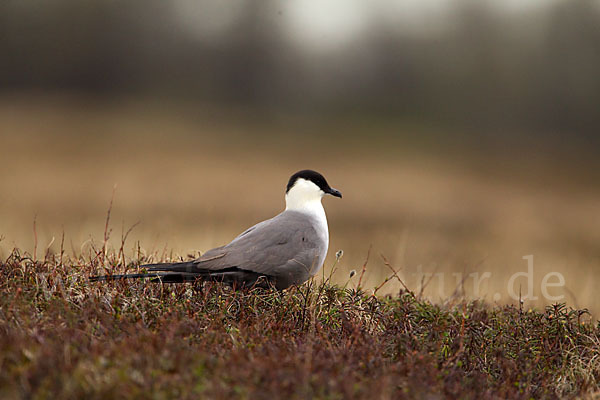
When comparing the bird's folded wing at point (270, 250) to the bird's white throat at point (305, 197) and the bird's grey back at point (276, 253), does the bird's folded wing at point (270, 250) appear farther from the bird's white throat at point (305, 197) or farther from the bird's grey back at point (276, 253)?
the bird's white throat at point (305, 197)

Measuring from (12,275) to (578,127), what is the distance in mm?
28611

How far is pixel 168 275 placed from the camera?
429cm

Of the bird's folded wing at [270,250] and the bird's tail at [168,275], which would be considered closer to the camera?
the bird's tail at [168,275]

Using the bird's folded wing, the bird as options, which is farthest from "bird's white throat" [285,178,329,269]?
the bird's folded wing

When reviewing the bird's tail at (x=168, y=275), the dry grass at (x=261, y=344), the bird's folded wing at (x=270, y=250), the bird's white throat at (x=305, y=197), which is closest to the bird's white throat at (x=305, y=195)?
the bird's white throat at (x=305, y=197)

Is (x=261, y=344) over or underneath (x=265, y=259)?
underneath

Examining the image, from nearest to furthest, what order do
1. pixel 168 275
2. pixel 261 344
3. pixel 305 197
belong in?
pixel 261 344
pixel 168 275
pixel 305 197

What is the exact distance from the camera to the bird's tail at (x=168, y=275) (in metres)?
4.14

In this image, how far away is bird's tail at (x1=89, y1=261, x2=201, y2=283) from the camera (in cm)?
414

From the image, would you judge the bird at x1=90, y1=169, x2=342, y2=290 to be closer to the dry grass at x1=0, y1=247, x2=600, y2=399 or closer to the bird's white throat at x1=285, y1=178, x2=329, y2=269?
the dry grass at x1=0, y1=247, x2=600, y2=399

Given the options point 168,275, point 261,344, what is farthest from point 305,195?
point 261,344

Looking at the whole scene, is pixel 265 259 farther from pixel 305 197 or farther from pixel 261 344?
pixel 261 344

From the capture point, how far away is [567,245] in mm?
12961

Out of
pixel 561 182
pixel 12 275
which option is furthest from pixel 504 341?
pixel 561 182
